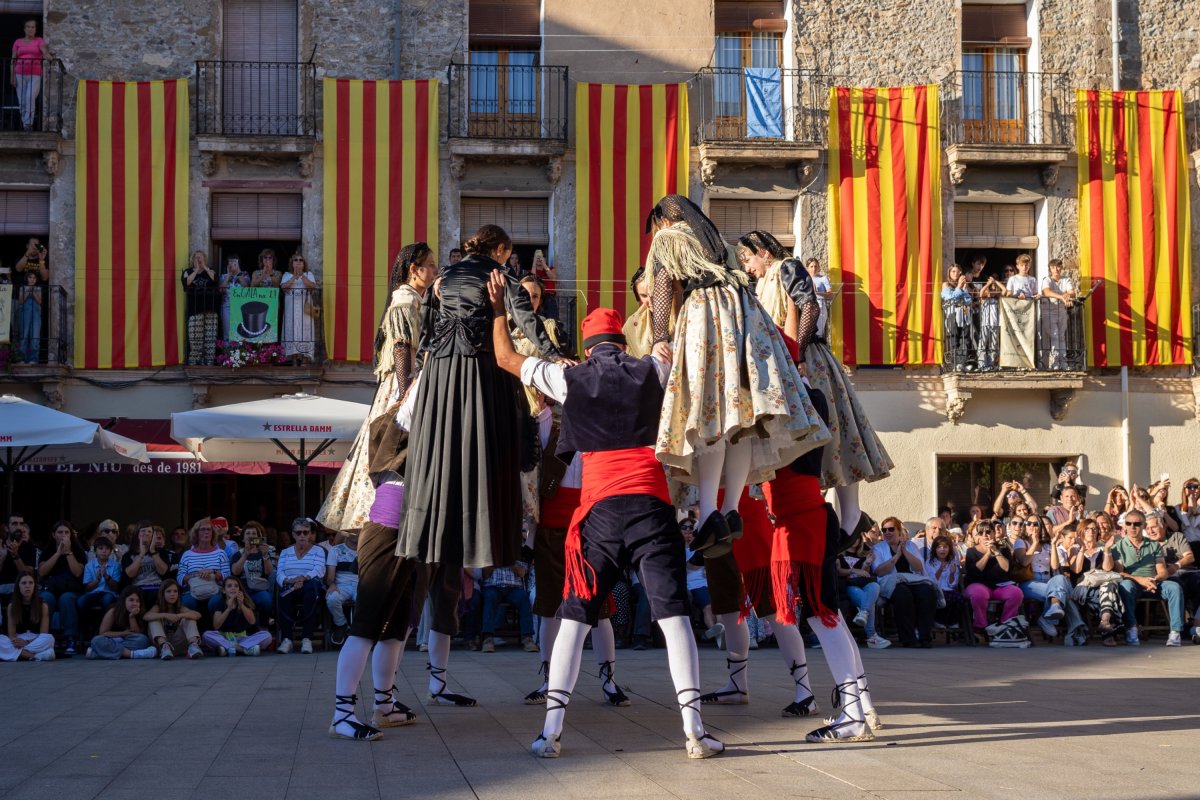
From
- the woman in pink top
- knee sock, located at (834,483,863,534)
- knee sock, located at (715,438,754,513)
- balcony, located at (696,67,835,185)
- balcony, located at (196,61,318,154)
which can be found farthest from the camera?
balcony, located at (696,67,835,185)

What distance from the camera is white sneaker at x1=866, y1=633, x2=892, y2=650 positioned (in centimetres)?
1524

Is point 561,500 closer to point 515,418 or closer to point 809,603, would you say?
point 515,418

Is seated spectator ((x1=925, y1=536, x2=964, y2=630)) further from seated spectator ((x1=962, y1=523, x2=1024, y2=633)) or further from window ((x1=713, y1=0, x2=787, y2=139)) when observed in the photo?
window ((x1=713, y1=0, x2=787, y2=139))

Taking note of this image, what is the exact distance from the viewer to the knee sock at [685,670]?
5719 millimetres

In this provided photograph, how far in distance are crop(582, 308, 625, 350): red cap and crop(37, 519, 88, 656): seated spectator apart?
9784mm

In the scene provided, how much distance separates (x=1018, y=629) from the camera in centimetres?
1577

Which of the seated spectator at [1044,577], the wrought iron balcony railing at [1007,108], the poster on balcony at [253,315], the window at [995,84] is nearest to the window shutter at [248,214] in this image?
the poster on balcony at [253,315]

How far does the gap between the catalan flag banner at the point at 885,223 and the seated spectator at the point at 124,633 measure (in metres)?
12.1

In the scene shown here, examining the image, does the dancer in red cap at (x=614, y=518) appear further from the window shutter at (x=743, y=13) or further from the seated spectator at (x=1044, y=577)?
the window shutter at (x=743, y=13)

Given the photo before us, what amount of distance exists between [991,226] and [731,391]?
18.8 meters

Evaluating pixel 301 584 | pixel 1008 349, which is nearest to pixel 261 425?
pixel 301 584

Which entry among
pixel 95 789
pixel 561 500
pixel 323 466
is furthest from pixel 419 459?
→ pixel 323 466

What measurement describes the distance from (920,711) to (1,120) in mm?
19713

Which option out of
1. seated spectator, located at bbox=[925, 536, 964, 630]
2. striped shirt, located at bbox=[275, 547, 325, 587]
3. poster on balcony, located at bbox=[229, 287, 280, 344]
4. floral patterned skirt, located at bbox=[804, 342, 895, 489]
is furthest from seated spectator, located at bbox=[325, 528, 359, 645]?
floral patterned skirt, located at bbox=[804, 342, 895, 489]
